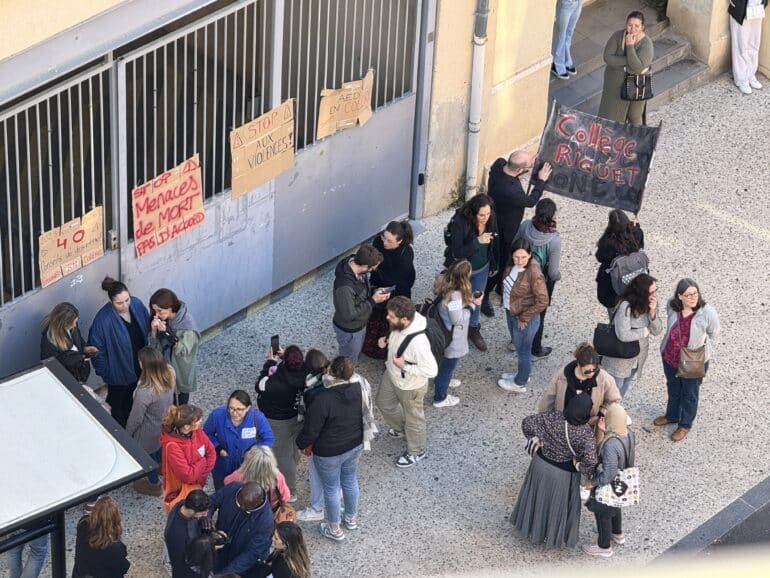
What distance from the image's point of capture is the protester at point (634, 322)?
10.4m

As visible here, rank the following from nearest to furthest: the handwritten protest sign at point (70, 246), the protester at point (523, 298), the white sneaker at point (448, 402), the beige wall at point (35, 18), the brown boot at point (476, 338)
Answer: the beige wall at point (35, 18)
the handwritten protest sign at point (70, 246)
the protester at point (523, 298)
the white sneaker at point (448, 402)
the brown boot at point (476, 338)

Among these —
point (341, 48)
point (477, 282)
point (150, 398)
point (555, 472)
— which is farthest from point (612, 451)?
point (341, 48)

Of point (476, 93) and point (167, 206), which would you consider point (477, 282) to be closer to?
point (476, 93)

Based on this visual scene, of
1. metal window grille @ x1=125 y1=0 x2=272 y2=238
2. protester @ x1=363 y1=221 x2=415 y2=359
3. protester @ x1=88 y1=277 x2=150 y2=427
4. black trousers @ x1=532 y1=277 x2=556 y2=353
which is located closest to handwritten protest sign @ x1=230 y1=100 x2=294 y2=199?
metal window grille @ x1=125 y1=0 x2=272 y2=238

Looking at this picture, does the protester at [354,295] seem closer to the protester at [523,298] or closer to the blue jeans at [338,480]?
the protester at [523,298]

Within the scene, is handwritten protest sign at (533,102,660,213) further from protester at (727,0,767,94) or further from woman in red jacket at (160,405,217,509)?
woman in red jacket at (160,405,217,509)

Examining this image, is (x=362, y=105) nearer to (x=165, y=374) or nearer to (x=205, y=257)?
(x=205, y=257)

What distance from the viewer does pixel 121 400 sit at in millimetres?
10258

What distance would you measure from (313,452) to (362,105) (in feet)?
11.5

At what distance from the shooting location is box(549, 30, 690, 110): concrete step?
575 inches

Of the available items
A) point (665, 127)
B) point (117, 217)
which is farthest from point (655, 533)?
point (665, 127)

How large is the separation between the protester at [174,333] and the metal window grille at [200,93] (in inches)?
37.2

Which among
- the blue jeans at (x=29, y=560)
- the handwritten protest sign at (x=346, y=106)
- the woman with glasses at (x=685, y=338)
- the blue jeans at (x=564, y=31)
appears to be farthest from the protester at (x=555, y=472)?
the blue jeans at (x=564, y=31)

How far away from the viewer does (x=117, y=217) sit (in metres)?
10.4
